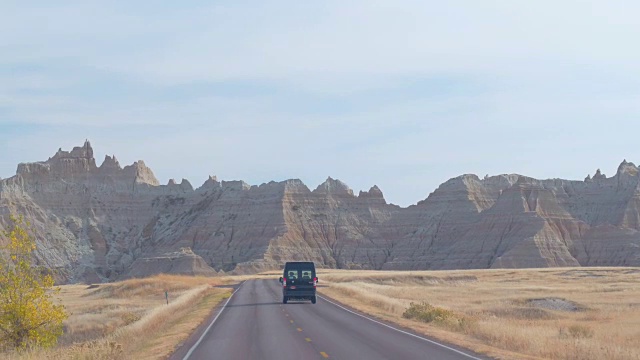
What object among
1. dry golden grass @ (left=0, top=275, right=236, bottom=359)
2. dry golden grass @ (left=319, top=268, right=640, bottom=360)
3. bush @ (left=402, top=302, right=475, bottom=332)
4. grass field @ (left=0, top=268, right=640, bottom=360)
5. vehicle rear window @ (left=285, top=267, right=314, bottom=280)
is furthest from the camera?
vehicle rear window @ (left=285, top=267, right=314, bottom=280)

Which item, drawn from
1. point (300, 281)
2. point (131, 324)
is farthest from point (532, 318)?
point (131, 324)

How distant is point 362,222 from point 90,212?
5177 centimetres

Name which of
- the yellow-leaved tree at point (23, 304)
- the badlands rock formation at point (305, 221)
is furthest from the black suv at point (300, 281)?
the badlands rock formation at point (305, 221)

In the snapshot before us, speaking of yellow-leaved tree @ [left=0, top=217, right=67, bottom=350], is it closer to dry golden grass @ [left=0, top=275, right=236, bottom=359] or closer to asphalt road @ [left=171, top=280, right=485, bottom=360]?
dry golden grass @ [left=0, top=275, right=236, bottom=359]

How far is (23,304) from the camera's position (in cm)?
2386

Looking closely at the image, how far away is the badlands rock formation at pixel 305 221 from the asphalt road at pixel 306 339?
93.8 meters

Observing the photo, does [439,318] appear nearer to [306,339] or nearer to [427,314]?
[427,314]

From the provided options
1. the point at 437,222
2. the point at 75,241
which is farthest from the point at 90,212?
the point at 437,222

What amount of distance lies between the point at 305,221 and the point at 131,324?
4815 inches

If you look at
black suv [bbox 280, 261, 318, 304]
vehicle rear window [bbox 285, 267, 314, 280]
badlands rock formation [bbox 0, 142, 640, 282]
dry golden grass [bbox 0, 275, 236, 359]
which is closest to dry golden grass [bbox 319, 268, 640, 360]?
black suv [bbox 280, 261, 318, 304]

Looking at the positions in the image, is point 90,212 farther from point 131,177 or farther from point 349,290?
point 349,290

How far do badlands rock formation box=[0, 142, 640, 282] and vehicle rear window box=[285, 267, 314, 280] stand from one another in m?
83.5

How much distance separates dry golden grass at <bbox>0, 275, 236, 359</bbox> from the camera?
21.3 metres

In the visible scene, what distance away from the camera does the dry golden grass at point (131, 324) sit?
69.8ft
